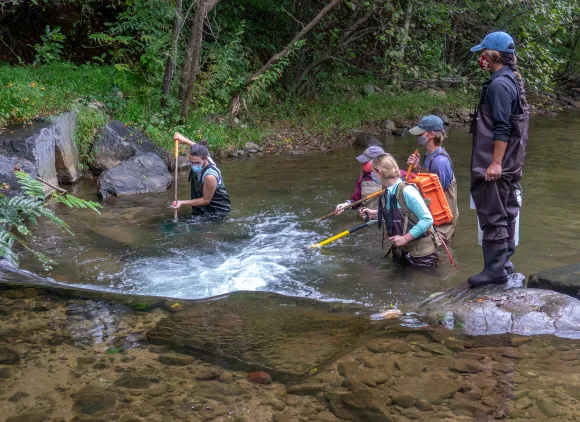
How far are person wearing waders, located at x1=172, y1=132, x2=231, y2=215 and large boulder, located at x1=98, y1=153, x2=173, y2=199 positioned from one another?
1936 millimetres

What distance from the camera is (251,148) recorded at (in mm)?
Answer: 14445

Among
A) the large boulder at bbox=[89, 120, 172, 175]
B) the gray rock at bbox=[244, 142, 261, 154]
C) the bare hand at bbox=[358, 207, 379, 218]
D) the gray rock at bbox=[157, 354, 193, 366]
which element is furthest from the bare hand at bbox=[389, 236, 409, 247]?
the gray rock at bbox=[244, 142, 261, 154]

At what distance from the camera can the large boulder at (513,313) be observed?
16.0ft

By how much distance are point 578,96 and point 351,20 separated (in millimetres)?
13858

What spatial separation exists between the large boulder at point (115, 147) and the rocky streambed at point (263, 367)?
20.3 ft

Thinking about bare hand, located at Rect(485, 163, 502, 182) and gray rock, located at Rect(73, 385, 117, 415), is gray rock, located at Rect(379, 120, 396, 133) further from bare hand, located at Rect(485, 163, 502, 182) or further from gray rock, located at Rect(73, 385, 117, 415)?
gray rock, located at Rect(73, 385, 117, 415)

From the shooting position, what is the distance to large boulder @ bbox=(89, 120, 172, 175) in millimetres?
11477

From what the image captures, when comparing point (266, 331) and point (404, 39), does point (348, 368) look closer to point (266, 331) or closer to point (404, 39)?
point (266, 331)

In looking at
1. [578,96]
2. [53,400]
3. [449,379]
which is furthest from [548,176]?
[578,96]

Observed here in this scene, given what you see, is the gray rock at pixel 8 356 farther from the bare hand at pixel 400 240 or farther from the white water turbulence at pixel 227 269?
the bare hand at pixel 400 240

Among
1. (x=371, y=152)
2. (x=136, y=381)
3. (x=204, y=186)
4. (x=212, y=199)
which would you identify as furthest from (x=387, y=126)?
(x=136, y=381)

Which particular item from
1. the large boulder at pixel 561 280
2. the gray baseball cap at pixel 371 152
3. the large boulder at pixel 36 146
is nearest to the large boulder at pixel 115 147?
the large boulder at pixel 36 146

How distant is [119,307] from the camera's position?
558 centimetres

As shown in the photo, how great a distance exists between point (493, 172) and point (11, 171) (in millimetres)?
6363
